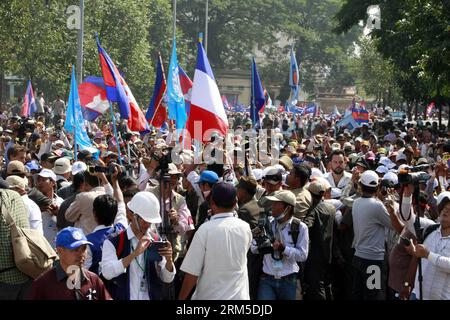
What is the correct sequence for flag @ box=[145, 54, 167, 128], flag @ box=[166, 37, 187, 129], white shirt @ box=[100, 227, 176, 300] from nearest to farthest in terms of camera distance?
white shirt @ box=[100, 227, 176, 300]
flag @ box=[166, 37, 187, 129]
flag @ box=[145, 54, 167, 128]

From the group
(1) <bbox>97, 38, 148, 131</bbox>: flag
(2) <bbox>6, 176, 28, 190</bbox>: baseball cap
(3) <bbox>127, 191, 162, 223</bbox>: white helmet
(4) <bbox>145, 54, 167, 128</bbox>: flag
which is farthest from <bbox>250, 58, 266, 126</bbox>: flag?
(3) <bbox>127, 191, 162, 223</bbox>: white helmet

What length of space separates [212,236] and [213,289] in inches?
13.2

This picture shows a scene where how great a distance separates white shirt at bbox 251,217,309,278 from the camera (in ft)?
24.9

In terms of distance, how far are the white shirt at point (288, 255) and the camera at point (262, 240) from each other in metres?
0.04

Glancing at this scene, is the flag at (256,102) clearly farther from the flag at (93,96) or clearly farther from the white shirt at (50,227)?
the white shirt at (50,227)

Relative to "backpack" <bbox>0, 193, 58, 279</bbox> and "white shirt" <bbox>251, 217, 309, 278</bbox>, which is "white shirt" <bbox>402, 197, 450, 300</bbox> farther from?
"backpack" <bbox>0, 193, 58, 279</bbox>

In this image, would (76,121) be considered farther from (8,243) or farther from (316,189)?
(8,243)

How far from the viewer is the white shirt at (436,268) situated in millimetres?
6762

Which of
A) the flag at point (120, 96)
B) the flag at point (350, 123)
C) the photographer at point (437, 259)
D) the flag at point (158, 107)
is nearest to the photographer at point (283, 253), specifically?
the photographer at point (437, 259)

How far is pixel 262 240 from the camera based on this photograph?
753 centimetres

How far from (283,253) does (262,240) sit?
20 centimetres

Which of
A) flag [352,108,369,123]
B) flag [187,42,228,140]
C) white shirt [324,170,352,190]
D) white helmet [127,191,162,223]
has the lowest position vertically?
flag [352,108,369,123]

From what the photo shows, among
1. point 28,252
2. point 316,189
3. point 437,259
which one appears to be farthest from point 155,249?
point 316,189
